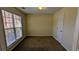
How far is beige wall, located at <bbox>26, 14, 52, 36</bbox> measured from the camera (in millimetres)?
6859

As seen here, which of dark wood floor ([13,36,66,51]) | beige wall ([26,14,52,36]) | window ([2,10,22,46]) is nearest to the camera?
window ([2,10,22,46])

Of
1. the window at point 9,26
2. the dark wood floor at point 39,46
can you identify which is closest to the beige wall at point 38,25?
the dark wood floor at point 39,46

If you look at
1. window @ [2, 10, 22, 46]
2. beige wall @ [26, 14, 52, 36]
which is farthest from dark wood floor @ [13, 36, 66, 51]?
beige wall @ [26, 14, 52, 36]

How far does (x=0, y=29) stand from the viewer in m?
2.44

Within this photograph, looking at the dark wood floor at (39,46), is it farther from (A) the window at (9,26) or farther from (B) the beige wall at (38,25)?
(B) the beige wall at (38,25)

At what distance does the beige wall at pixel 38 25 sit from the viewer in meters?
6.86

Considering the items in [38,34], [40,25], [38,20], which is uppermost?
[38,20]

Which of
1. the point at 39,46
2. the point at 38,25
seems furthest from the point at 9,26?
the point at 38,25

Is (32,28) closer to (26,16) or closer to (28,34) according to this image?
(28,34)

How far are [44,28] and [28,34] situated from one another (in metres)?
1.76

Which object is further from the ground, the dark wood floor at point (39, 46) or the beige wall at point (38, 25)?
the beige wall at point (38, 25)

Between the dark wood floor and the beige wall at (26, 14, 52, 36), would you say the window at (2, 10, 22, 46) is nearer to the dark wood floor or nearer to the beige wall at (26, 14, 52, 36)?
the dark wood floor

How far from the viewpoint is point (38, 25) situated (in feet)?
22.9
